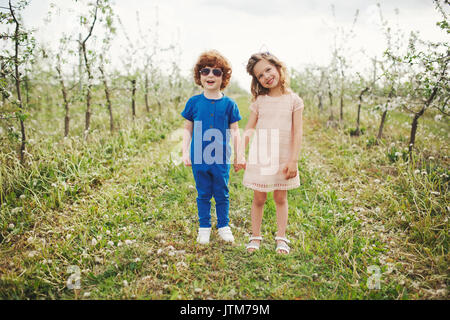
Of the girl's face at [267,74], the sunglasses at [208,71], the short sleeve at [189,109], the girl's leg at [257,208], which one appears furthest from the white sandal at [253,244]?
the sunglasses at [208,71]

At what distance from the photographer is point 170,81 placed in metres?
9.73

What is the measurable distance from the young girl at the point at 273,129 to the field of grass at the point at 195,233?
81 centimetres

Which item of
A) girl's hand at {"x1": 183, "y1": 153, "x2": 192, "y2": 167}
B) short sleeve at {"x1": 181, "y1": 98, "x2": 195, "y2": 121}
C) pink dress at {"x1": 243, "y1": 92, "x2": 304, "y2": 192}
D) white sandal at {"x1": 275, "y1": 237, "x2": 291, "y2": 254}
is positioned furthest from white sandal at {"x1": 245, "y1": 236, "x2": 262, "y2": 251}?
short sleeve at {"x1": 181, "y1": 98, "x2": 195, "y2": 121}

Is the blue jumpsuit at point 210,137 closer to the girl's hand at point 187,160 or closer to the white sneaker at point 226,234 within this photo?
the girl's hand at point 187,160

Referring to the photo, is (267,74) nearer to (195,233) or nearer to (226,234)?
(226,234)

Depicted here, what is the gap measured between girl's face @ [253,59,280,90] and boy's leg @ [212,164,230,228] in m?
0.93

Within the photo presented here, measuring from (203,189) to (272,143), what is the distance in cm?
88

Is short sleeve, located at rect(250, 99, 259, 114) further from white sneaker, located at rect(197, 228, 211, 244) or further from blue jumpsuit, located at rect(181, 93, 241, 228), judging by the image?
white sneaker, located at rect(197, 228, 211, 244)

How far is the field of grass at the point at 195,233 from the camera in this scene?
2.42 metres

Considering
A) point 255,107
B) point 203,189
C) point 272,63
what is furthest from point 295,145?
point 203,189

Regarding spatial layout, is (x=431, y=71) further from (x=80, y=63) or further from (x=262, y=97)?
(x=80, y=63)

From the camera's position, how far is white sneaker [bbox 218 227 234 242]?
120 inches
